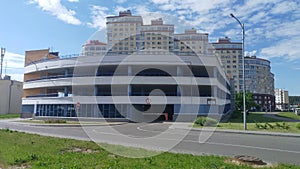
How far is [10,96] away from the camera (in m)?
61.0

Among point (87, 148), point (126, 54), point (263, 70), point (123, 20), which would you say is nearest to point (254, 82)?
point (263, 70)

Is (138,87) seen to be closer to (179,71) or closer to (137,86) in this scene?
(137,86)

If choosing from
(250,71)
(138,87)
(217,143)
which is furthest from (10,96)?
(250,71)

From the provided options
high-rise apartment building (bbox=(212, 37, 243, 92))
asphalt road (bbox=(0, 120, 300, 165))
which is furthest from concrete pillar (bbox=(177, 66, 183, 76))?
high-rise apartment building (bbox=(212, 37, 243, 92))

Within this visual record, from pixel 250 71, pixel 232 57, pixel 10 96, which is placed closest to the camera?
pixel 10 96

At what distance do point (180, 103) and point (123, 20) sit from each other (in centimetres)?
4930

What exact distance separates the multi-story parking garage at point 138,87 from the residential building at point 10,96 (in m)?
28.7

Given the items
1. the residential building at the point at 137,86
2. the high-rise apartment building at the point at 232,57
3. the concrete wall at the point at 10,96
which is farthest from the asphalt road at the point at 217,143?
the high-rise apartment building at the point at 232,57

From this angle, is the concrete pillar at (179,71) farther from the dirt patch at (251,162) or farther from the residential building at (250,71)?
the residential building at (250,71)

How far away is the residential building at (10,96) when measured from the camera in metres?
59.2

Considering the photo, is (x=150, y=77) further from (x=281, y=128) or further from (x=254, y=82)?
(x=254, y=82)

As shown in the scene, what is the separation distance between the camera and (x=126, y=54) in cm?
3575

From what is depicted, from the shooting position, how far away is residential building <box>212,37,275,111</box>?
105 meters

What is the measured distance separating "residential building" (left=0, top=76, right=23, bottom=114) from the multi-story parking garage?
1130 inches
